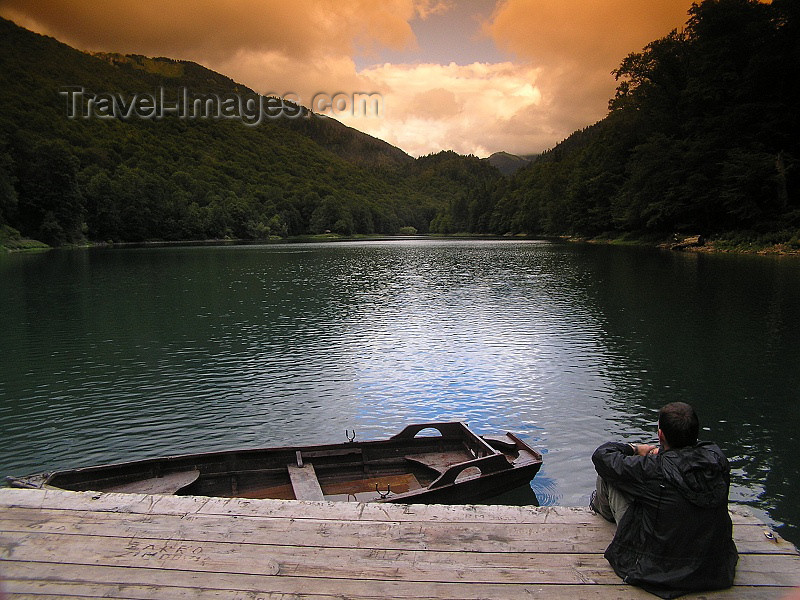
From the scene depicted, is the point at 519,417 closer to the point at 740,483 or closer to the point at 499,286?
the point at 740,483

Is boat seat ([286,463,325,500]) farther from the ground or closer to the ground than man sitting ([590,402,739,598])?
closer to the ground

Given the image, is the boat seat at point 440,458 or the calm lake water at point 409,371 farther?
the calm lake water at point 409,371

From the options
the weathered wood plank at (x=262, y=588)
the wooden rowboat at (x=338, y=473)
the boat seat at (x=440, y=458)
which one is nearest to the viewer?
the weathered wood plank at (x=262, y=588)

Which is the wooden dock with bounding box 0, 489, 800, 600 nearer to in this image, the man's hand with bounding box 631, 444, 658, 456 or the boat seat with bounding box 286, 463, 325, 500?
the man's hand with bounding box 631, 444, 658, 456

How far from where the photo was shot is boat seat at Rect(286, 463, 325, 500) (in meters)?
8.72

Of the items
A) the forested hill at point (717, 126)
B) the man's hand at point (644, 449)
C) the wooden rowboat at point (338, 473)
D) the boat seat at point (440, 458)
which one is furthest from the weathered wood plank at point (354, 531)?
the forested hill at point (717, 126)

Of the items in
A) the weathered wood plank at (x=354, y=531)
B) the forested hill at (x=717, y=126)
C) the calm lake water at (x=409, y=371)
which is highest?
the forested hill at (x=717, y=126)

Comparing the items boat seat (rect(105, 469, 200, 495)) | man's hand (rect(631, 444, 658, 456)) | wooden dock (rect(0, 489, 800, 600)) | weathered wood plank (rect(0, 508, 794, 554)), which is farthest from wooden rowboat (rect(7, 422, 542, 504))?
man's hand (rect(631, 444, 658, 456))

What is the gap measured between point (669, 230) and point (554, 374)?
250ft

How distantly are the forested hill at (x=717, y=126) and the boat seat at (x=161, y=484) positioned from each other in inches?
2520

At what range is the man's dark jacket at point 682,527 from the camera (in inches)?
187

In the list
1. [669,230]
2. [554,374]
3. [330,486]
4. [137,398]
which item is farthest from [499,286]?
[669,230]

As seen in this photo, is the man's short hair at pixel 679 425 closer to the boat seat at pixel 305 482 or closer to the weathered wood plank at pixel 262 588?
the weathered wood plank at pixel 262 588

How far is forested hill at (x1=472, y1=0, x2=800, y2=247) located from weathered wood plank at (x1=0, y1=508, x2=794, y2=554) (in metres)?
63.0
